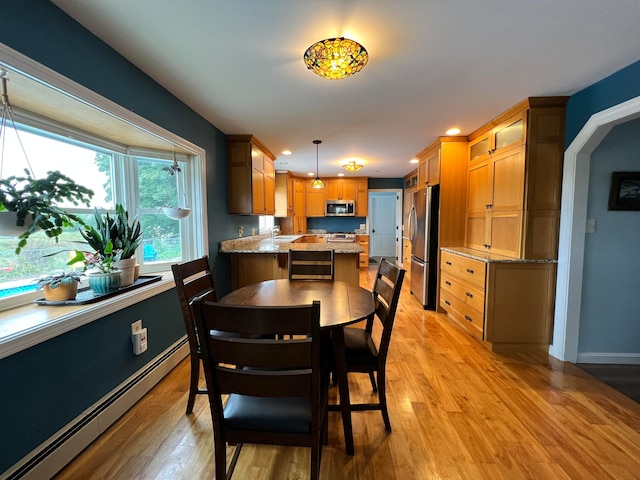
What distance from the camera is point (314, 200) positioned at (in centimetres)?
679

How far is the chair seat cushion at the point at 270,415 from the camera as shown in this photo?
3.45ft

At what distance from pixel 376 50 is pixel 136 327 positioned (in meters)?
2.35

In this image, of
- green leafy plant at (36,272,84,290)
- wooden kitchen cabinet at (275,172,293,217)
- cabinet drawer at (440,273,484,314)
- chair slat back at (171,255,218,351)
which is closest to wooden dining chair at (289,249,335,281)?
chair slat back at (171,255,218,351)

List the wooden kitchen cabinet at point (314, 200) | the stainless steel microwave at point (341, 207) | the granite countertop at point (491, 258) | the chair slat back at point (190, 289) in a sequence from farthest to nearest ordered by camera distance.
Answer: the wooden kitchen cabinet at point (314, 200) → the stainless steel microwave at point (341, 207) → the granite countertop at point (491, 258) → the chair slat back at point (190, 289)

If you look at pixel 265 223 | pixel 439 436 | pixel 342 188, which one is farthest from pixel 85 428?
pixel 342 188

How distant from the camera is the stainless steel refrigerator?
11.8 ft

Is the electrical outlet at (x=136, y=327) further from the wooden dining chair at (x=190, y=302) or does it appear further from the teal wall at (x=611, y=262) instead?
the teal wall at (x=611, y=262)

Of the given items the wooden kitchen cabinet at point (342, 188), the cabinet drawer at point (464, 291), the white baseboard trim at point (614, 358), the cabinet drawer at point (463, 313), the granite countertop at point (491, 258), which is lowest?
the white baseboard trim at point (614, 358)

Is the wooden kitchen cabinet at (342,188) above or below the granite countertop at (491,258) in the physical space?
above

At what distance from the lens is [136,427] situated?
1.63m

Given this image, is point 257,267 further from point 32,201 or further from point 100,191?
point 32,201

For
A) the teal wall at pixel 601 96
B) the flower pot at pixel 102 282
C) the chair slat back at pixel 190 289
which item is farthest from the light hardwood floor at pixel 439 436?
the teal wall at pixel 601 96

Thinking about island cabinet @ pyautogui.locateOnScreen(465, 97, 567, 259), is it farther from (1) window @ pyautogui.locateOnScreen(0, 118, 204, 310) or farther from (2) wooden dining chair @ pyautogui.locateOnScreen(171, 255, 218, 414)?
(1) window @ pyautogui.locateOnScreen(0, 118, 204, 310)

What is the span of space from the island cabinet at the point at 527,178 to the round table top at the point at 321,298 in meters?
1.76
